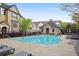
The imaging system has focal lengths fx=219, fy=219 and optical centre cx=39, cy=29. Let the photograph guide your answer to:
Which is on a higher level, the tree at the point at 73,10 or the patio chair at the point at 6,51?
the tree at the point at 73,10

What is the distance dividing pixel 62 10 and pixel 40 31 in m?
0.53

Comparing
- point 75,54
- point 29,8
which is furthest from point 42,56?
point 29,8

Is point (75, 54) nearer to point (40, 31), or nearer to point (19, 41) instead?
point (40, 31)

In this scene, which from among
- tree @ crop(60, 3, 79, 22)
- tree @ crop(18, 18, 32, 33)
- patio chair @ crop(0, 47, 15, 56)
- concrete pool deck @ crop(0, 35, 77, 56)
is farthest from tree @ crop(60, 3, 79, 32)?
patio chair @ crop(0, 47, 15, 56)

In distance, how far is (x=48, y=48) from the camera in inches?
146

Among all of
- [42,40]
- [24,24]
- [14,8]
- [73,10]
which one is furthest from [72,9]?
[14,8]

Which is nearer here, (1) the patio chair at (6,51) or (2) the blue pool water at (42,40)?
(1) the patio chair at (6,51)

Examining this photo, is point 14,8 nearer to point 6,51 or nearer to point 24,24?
point 24,24

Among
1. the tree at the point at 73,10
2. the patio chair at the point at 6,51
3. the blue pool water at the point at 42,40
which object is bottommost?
the patio chair at the point at 6,51

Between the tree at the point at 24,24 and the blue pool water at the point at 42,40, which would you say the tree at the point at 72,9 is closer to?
the blue pool water at the point at 42,40

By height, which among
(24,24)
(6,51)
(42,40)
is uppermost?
(24,24)

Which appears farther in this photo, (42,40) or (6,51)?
(42,40)

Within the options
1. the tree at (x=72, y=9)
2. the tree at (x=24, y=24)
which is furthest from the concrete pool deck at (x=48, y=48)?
the tree at (x=72, y=9)

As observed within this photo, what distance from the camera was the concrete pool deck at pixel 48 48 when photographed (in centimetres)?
367
